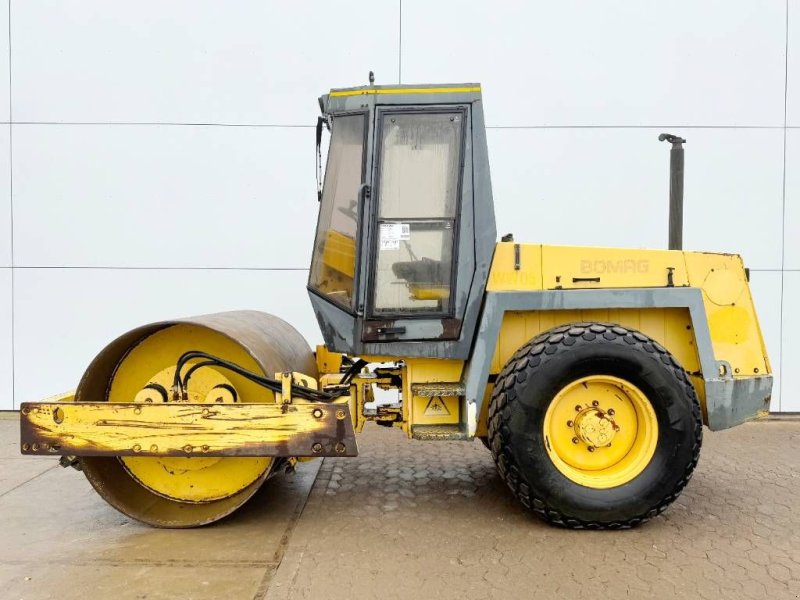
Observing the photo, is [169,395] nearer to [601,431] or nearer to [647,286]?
[601,431]

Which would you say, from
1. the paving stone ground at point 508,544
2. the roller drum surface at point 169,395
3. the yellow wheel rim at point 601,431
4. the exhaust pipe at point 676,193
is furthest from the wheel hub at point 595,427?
the roller drum surface at point 169,395

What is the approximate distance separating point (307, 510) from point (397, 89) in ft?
8.64

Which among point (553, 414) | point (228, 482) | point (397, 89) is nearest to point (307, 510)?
point (228, 482)

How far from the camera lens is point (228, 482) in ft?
13.2

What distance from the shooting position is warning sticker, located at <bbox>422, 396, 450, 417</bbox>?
4.13 meters

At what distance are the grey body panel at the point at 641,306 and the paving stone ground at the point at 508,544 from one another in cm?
63

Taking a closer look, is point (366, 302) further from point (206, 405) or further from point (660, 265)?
point (660, 265)

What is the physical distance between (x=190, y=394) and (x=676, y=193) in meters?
3.53

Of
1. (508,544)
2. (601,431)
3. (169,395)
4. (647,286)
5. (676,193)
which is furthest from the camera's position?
(676,193)

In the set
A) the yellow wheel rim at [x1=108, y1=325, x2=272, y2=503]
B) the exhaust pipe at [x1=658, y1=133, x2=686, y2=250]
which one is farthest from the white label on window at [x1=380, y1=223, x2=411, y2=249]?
the exhaust pipe at [x1=658, y1=133, x2=686, y2=250]

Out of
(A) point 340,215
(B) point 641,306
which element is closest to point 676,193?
(B) point 641,306

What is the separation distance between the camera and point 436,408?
4.14 metres

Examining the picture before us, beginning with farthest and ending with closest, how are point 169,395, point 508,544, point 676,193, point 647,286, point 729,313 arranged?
point 676,193 → point 729,313 → point 647,286 → point 169,395 → point 508,544

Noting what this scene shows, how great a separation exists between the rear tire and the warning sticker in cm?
37
